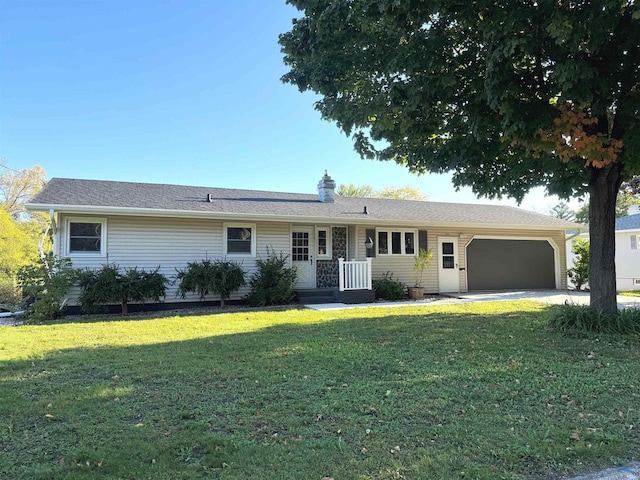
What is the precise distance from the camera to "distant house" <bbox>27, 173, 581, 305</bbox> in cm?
1034

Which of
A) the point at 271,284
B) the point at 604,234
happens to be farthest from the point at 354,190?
the point at 604,234

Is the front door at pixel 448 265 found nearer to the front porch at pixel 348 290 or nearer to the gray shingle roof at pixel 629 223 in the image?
the front porch at pixel 348 290

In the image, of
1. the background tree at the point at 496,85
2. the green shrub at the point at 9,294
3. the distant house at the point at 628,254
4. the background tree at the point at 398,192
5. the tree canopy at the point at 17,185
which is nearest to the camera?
the background tree at the point at 496,85

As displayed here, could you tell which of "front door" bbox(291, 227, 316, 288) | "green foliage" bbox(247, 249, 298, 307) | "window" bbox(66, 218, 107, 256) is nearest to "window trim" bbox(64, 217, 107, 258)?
"window" bbox(66, 218, 107, 256)

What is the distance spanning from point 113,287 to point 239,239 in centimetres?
363

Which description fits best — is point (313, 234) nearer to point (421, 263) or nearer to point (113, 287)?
point (421, 263)

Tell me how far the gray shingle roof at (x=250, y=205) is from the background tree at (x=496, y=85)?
530 cm

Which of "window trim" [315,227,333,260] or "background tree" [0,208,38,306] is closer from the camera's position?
"window trim" [315,227,333,260]

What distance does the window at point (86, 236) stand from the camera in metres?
10.1

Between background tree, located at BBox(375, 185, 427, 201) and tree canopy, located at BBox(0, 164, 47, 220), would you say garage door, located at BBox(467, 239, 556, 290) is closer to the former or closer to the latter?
background tree, located at BBox(375, 185, 427, 201)

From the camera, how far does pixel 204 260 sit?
36.4 feet

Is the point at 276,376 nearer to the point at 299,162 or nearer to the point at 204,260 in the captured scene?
the point at 204,260

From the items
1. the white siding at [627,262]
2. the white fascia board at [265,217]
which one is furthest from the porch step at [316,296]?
the white siding at [627,262]

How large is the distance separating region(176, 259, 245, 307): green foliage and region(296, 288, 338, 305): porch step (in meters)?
1.79
